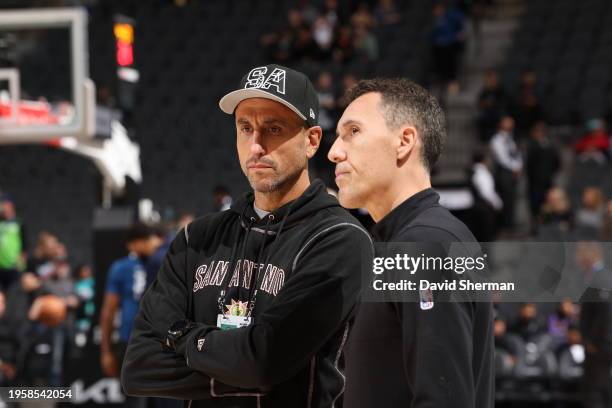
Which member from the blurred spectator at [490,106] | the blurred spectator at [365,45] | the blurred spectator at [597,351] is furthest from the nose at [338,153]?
the blurred spectator at [365,45]

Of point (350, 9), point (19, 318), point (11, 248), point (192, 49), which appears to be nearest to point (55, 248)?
point (11, 248)

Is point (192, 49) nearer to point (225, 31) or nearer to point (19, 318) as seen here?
point (225, 31)

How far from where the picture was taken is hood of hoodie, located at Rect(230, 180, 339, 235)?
3.28 m

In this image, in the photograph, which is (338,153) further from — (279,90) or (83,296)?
(83,296)

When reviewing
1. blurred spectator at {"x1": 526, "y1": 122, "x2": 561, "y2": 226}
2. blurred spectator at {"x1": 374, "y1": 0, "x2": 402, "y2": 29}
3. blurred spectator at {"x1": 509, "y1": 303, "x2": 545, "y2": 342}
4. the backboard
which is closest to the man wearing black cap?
the backboard

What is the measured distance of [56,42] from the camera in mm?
21094

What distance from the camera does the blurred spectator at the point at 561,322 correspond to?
10656 millimetres

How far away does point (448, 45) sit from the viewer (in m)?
17.8

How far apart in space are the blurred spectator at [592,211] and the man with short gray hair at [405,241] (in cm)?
1055

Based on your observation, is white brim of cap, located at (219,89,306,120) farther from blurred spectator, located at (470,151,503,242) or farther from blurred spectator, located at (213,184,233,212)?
blurred spectator, located at (470,151,503,242)

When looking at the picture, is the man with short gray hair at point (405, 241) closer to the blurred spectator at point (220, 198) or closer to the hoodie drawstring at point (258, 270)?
the hoodie drawstring at point (258, 270)

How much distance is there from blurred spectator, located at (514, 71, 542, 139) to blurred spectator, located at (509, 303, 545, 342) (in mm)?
6031

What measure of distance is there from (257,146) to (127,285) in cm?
561

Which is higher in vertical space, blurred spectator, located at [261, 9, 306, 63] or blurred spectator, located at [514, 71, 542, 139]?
blurred spectator, located at [261, 9, 306, 63]
